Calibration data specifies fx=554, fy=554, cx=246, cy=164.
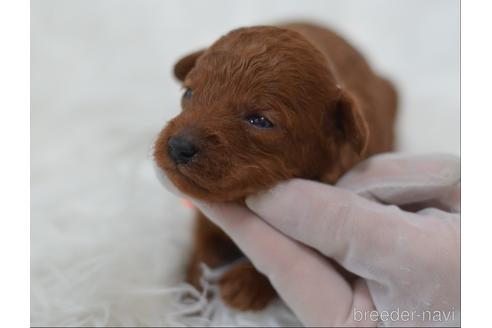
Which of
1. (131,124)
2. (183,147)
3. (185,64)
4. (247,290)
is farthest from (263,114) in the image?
(131,124)

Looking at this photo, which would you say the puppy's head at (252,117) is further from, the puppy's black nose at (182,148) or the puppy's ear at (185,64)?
the puppy's ear at (185,64)

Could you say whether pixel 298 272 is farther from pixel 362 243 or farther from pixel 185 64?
pixel 185 64

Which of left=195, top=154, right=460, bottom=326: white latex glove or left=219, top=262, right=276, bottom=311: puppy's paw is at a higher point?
left=195, top=154, right=460, bottom=326: white latex glove

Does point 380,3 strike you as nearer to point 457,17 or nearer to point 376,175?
point 457,17

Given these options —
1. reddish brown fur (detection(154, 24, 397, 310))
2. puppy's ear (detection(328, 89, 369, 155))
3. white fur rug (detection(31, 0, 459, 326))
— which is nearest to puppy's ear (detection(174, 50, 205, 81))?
reddish brown fur (detection(154, 24, 397, 310))

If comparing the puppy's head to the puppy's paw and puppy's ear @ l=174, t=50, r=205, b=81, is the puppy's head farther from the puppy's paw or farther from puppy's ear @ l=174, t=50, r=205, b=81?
the puppy's paw

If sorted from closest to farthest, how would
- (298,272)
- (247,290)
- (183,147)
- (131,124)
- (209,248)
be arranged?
(183,147) < (298,272) < (247,290) < (209,248) < (131,124)

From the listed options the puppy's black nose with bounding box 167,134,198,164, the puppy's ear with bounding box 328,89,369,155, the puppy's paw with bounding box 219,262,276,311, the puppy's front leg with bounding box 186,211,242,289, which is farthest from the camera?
the puppy's front leg with bounding box 186,211,242,289
